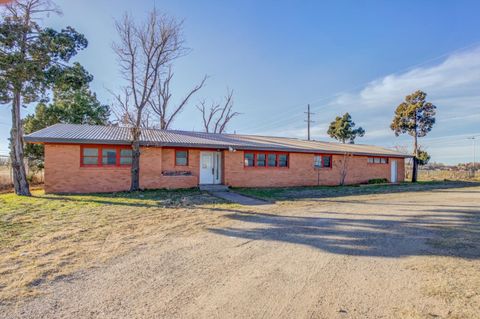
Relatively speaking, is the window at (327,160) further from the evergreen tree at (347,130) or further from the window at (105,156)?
the evergreen tree at (347,130)

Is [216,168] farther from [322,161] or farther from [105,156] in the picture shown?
[322,161]

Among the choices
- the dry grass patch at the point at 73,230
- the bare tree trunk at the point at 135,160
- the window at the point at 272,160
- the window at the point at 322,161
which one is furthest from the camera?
the window at the point at 322,161

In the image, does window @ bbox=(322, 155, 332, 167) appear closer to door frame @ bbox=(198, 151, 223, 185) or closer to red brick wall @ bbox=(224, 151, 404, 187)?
red brick wall @ bbox=(224, 151, 404, 187)

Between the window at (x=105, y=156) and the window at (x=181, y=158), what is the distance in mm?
2396

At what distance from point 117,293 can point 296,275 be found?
2297 millimetres

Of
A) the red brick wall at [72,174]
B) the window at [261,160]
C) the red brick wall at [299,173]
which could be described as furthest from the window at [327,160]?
the red brick wall at [72,174]

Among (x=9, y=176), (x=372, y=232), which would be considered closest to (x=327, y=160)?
(x=372, y=232)

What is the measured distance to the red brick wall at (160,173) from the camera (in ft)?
40.2

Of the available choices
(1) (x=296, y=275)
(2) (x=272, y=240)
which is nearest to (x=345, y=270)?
→ (1) (x=296, y=275)

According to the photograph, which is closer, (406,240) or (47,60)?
(406,240)

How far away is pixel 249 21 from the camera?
13.1m

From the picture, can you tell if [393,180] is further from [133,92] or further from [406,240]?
[133,92]

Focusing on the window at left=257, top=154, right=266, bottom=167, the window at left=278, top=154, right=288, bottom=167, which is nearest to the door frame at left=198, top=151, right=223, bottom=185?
the window at left=257, top=154, right=266, bottom=167

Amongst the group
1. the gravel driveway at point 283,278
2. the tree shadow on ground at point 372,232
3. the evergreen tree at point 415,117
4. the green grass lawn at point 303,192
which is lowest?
the gravel driveway at point 283,278
